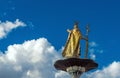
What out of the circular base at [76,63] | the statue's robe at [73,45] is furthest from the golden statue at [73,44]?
the circular base at [76,63]

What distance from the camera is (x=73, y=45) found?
49562mm

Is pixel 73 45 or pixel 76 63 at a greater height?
pixel 73 45

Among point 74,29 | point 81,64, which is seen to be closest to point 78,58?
point 81,64

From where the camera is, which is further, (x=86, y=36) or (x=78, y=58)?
(x=86, y=36)

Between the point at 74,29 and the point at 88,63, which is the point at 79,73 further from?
the point at 74,29

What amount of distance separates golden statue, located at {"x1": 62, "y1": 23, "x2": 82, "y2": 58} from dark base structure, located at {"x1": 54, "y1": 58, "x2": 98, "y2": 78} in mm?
705

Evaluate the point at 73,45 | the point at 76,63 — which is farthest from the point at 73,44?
the point at 76,63

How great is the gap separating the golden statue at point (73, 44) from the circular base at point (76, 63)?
680mm

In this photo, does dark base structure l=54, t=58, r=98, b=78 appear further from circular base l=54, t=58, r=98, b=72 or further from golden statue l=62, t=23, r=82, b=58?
golden statue l=62, t=23, r=82, b=58

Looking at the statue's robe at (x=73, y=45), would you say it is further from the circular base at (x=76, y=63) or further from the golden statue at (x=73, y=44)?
the circular base at (x=76, y=63)

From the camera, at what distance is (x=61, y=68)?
49906 millimetres

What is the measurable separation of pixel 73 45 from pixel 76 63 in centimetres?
228

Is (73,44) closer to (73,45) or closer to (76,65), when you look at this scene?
(73,45)

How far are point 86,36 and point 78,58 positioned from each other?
3.99 meters
